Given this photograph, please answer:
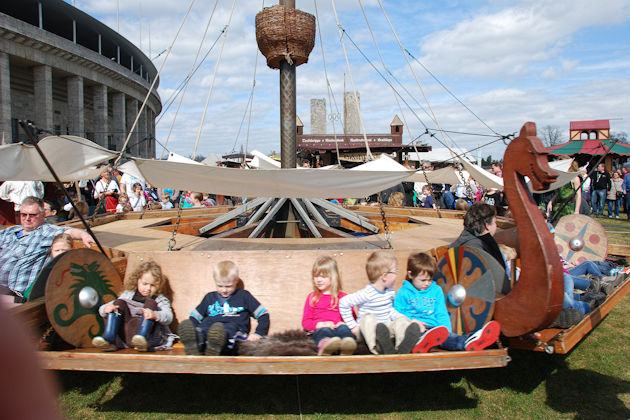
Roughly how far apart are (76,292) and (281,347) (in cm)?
150

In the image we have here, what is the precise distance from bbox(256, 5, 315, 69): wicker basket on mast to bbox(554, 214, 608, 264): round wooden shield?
13.0ft

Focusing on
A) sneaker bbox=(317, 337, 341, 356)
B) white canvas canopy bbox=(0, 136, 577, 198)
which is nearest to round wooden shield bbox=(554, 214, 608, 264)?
white canvas canopy bbox=(0, 136, 577, 198)

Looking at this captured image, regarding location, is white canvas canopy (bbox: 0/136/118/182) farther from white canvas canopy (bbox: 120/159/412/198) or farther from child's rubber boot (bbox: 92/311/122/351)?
child's rubber boot (bbox: 92/311/122/351)

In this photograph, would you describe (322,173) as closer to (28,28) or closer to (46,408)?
(46,408)

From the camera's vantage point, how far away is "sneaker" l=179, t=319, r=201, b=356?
3.00 metres

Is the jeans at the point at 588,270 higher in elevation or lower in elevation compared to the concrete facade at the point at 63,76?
lower

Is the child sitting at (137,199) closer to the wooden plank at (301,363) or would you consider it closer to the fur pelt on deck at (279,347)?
the wooden plank at (301,363)

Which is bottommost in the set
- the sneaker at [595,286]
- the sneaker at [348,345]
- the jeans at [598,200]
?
the sneaker at [348,345]

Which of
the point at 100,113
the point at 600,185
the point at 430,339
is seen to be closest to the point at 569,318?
the point at 430,339

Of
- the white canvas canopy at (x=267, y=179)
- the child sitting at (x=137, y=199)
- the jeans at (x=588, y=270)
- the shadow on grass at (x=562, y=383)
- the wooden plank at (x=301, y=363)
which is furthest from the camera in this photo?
the child sitting at (x=137, y=199)

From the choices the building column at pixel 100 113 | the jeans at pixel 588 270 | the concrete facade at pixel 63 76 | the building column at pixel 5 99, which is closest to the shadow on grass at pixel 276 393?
the jeans at pixel 588 270

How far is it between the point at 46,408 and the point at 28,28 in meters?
32.3

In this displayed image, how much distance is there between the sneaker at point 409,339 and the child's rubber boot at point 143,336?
1.73m

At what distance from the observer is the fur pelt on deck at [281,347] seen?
3117mm
